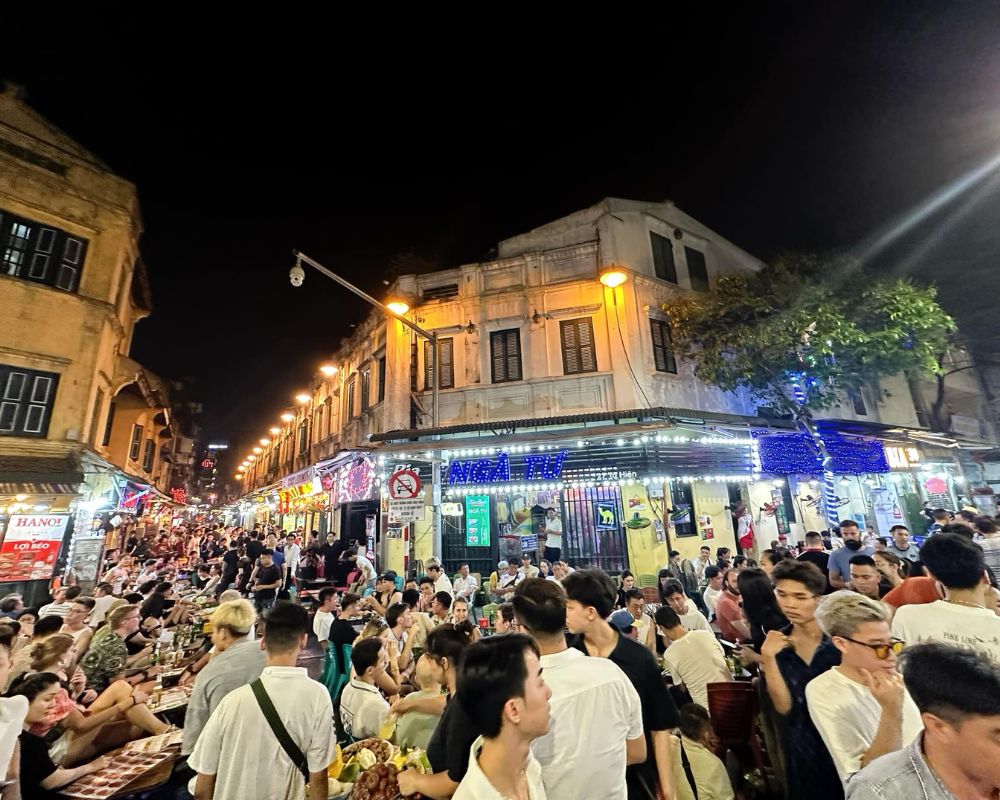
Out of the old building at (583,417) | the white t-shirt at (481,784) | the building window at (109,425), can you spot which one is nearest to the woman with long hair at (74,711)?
the white t-shirt at (481,784)

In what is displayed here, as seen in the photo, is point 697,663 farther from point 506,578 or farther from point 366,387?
point 366,387

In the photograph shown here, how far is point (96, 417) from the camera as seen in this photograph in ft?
52.0

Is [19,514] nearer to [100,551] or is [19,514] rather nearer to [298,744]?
[100,551]

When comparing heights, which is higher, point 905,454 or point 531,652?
point 905,454

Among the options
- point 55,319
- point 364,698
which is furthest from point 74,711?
point 55,319

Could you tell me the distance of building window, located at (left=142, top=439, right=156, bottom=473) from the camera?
2638 centimetres

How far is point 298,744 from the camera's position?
292 cm

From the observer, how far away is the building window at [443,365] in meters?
15.1

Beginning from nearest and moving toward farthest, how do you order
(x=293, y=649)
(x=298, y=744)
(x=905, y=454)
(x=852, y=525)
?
1. (x=298, y=744)
2. (x=293, y=649)
3. (x=852, y=525)
4. (x=905, y=454)

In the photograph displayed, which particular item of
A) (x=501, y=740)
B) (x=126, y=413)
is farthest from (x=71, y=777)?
(x=126, y=413)

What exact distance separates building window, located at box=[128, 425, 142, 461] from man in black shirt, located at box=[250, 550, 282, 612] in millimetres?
18327

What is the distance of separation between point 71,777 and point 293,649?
8.96 ft

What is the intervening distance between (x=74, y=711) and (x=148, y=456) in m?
29.1

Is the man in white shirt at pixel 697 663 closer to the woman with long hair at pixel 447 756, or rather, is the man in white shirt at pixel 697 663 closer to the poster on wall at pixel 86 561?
the woman with long hair at pixel 447 756
